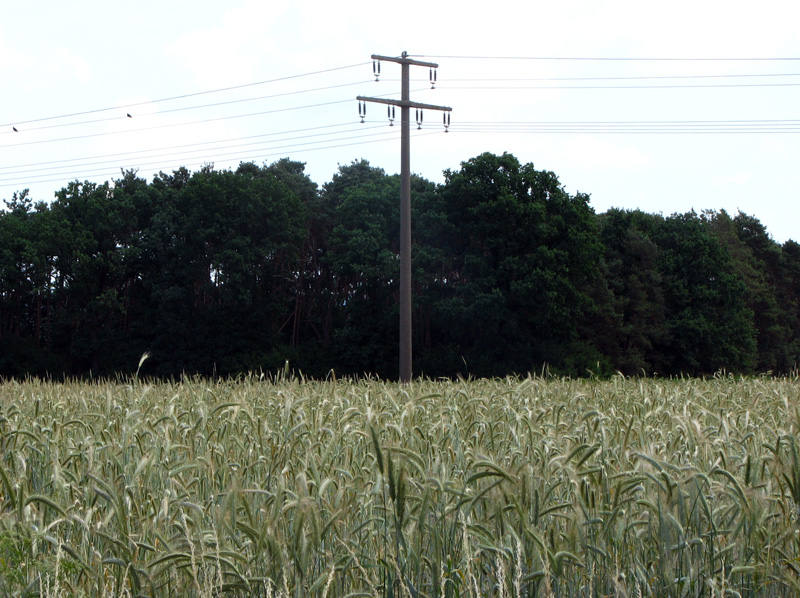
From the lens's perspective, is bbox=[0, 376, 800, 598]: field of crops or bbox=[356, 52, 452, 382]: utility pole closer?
bbox=[0, 376, 800, 598]: field of crops

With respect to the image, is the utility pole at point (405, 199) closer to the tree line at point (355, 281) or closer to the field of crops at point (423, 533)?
→ the tree line at point (355, 281)

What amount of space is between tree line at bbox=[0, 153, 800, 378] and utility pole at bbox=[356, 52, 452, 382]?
9834mm

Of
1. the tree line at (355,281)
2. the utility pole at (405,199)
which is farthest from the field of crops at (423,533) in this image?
the tree line at (355,281)

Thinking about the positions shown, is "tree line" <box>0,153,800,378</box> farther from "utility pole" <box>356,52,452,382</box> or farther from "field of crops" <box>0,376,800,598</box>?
"field of crops" <box>0,376,800,598</box>

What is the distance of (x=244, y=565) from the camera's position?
274 centimetres

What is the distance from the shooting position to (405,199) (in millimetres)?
19828

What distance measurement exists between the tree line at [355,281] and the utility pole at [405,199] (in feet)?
32.3

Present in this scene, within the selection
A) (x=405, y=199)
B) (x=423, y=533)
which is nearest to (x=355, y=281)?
(x=405, y=199)

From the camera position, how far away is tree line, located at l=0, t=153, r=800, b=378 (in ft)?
101

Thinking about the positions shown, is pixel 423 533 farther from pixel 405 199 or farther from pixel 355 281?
pixel 355 281

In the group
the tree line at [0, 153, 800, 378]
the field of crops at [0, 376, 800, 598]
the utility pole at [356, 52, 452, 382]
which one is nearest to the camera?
the field of crops at [0, 376, 800, 598]

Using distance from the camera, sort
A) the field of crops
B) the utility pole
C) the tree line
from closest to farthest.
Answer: the field of crops
the utility pole
the tree line

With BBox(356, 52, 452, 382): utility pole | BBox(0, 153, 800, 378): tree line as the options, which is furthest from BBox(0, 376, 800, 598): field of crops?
BBox(0, 153, 800, 378): tree line

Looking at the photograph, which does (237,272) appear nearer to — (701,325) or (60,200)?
(60,200)
